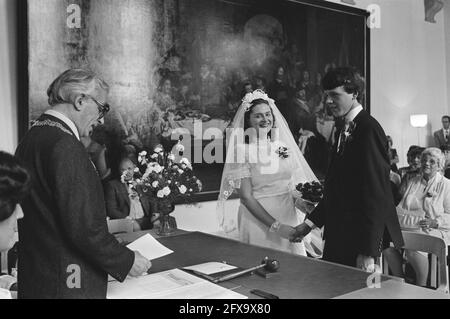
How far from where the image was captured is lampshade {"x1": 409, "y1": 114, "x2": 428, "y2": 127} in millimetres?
9312

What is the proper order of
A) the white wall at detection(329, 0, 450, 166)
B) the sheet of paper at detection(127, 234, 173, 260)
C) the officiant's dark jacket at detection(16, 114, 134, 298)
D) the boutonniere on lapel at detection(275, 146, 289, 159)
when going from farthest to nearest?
the white wall at detection(329, 0, 450, 166)
the boutonniere on lapel at detection(275, 146, 289, 159)
the sheet of paper at detection(127, 234, 173, 260)
the officiant's dark jacket at detection(16, 114, 134, 298)

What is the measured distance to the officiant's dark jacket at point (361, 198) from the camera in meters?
2.82

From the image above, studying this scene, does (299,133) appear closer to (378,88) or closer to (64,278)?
(378,88)

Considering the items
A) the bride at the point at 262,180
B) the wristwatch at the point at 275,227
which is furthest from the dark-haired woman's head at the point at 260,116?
the wristwatch at the point at 275,227

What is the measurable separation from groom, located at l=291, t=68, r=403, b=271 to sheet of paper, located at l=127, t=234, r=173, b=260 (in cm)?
108

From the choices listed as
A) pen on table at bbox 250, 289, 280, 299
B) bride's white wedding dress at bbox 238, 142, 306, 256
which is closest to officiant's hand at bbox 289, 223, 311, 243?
bride's white wedding dress at bbox 238, 142, 306, 256

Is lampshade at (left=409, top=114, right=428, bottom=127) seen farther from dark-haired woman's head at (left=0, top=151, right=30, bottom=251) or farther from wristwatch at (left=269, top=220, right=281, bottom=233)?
dark-haired woman's head at (left=0, top=151, right=30, bottom=251)

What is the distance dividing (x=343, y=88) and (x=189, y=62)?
9.79 feet

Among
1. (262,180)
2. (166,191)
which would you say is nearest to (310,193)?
(262,180)

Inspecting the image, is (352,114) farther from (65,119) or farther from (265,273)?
(65,119)

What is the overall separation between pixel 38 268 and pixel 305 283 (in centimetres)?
116

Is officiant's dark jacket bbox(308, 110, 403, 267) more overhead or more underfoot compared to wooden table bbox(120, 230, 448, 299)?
more overhead

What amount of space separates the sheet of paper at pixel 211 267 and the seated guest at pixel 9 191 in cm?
93

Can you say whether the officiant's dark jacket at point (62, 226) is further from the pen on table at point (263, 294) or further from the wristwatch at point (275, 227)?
the wristwatch at point (275, 227)
